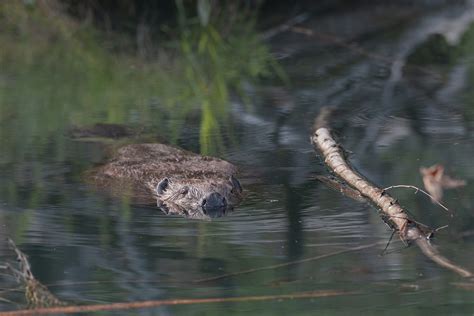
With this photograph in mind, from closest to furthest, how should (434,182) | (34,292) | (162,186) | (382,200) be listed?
(34,292) → (382,200) → (434,182) → (162,186)

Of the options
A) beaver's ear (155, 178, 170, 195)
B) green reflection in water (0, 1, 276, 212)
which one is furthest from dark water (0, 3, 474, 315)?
beaver's ear (155, 178, 170, 195)

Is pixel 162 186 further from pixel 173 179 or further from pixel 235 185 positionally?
pixel 235 185

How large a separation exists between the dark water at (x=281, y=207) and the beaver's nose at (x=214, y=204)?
11 cm

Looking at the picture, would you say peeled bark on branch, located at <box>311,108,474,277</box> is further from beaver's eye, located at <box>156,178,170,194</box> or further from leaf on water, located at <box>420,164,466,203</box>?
beaver's eye, located at <box>156,178,170,194</box>

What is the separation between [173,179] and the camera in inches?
200

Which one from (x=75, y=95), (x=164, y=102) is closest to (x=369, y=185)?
(x=164, y=102)

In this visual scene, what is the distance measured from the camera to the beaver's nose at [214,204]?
468 centimetres

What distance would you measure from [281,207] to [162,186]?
0.72 meters

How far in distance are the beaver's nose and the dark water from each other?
11cm

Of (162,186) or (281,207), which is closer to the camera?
(281,207)

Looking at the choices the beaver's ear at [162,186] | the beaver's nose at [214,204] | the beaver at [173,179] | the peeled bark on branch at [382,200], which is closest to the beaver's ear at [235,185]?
the beaver at [173,179]

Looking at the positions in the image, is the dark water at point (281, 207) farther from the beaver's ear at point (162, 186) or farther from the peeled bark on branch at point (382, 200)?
the beaver's ear at point (162, 186)

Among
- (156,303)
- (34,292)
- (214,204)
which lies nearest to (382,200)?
(214,204)

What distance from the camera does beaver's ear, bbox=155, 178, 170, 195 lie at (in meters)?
4.95
